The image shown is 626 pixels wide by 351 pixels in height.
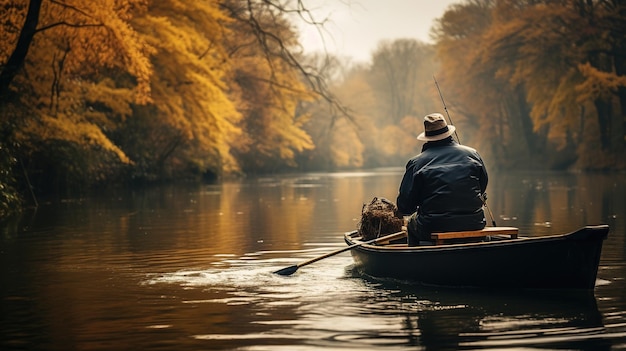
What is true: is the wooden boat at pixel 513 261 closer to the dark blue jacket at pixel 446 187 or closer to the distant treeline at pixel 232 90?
the dark blue jacket at pixel 446 187

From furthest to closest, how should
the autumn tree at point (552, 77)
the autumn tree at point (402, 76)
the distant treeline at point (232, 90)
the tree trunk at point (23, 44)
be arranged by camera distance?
the autumn tree at point (402, 76) < the autumn tree at point (552, 77) < the distant treeline at point (232, 90) < the tree trunk at point (23, 44)

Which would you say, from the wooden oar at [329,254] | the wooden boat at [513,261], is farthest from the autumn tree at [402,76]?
the wooden boat at [513,261]

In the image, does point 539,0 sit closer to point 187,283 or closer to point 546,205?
point 546,205

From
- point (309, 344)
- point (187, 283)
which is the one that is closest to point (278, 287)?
point (187, 283)

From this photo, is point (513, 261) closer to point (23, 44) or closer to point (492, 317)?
point (492, 317)

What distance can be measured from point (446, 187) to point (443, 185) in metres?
0.04

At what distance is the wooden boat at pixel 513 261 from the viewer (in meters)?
9.49

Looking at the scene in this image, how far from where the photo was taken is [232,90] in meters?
51.7

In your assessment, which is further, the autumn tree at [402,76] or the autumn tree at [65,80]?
the autumn tree at [402,76]

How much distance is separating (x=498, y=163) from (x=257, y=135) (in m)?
16.4

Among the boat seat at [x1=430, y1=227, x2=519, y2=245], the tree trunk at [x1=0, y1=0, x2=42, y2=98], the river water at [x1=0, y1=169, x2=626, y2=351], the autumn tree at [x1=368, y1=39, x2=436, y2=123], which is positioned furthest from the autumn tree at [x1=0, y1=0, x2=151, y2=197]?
the autumn tree at [x1=368, y1=39, x2=436, y2=123]

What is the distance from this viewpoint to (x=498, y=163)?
63406 millimetres

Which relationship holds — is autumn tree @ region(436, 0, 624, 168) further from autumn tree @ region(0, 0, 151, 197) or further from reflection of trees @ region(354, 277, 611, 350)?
reflection of trees @ region(354, 277, 611, 350)

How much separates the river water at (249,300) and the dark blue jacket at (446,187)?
76cm
